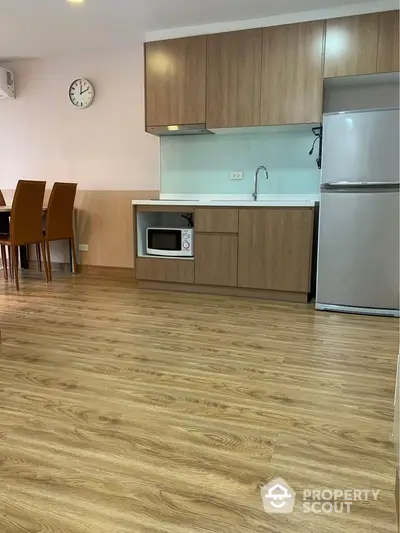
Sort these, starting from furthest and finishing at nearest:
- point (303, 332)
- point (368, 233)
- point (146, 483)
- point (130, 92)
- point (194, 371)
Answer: point (130, 92) < point (368, 233) < point (303, 332) < point (194, 371) < point (146, 483)

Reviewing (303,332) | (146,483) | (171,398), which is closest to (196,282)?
(303,332)

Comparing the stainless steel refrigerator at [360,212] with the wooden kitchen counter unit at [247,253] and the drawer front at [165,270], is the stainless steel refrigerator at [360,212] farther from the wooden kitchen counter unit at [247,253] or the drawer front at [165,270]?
the drawer front at [165,270]

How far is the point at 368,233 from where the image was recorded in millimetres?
3129

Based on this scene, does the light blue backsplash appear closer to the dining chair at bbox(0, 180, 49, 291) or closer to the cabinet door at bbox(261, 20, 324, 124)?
the cabinet door at bbox(261, 20, 324, 124)

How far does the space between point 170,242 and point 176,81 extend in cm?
150

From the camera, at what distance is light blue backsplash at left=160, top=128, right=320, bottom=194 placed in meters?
3.92

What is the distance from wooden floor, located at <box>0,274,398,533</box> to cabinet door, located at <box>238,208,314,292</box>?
0.59m

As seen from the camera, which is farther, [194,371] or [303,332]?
[303,332]

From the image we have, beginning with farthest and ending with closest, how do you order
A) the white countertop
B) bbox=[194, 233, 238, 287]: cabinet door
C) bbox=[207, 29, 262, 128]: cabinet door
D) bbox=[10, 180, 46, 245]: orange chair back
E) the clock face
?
the clock face, bbox=[10, 180, 46, 245]: orange chair back, bbox=[194, 233, 238, 287]: cabinet door, bbox=[207, 29, 262, 128]: cabinet door, the white countertop

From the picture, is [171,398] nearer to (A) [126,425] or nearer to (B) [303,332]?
(A) [126,425]

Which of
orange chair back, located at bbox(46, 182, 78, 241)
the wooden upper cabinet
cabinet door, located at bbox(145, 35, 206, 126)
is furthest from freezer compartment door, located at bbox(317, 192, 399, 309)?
orange chair back, located at bbox(46, 182, 78, 241)

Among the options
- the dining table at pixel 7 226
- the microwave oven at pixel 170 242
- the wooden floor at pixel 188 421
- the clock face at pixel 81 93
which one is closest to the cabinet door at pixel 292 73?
the microwave oven at pixel 170 242

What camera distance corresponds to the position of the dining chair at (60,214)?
4.25m

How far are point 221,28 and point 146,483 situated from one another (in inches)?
146
